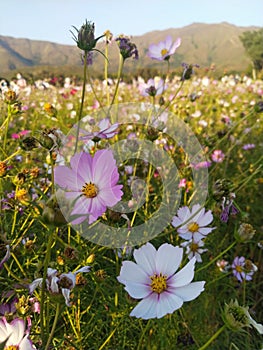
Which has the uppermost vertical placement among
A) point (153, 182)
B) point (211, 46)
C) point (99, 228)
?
point (211, 46)

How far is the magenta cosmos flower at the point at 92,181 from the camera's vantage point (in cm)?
40

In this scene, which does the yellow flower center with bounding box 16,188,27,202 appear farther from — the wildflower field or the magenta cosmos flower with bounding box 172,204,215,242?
the magenta cosmos flower with bounding box 172,204,215,242

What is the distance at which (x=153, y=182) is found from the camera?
133cm

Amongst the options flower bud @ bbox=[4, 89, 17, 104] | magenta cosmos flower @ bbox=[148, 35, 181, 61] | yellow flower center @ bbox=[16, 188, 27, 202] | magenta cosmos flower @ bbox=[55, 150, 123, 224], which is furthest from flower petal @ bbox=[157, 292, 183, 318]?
magenta cosmos flower @ bbox=[148, 35, 181, 61]

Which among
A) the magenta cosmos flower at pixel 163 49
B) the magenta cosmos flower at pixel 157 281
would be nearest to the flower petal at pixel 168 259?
the magenta cosmos flower at pixel 157 281

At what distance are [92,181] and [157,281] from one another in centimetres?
13

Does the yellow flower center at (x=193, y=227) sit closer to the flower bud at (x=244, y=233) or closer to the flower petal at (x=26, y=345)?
the flower bud at (x=244, y=233)

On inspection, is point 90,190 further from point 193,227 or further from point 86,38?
point 193,227

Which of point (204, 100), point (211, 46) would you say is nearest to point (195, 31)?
point (211, 46)

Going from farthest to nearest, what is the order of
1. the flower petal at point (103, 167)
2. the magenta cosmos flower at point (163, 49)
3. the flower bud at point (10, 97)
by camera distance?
the magenta cosmos flower at point (163, 49)
the flower bud at point (10, 97)
the flower petal at point (103, 167)

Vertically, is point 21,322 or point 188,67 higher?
point 188,67

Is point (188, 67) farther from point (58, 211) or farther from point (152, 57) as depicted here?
point (58, 211)

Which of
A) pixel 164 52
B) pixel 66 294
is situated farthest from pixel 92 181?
pixel 164 52

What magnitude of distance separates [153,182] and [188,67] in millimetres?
471
